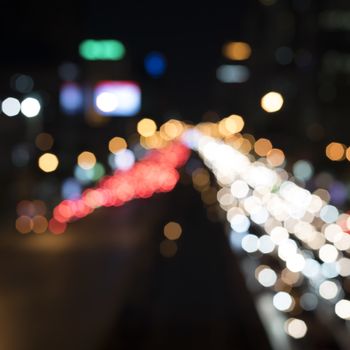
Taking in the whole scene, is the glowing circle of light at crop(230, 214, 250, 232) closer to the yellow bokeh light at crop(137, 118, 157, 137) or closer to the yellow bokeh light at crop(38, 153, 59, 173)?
the yellow bokeh light at crop(137, 118, 157, 137)

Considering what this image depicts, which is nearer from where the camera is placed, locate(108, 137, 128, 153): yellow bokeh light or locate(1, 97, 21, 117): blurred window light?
locate(1, 97, 21, 117): blurred window light

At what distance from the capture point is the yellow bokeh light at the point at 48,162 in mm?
23500

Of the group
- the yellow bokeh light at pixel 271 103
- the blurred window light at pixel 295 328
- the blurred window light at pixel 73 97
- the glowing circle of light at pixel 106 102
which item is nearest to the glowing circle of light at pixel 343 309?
the blurred window light at pixel 295 328

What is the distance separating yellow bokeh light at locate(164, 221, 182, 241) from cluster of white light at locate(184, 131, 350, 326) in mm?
1660

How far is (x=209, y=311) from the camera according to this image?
12352 millimetres

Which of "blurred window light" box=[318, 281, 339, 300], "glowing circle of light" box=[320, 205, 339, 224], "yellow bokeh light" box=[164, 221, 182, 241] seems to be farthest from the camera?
"yellow bokeh light" box=[164, 221, 182, 241]

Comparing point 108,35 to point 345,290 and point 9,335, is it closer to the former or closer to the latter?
point 9,335

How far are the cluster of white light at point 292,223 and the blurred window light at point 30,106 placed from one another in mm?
4781

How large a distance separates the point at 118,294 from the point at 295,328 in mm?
2319

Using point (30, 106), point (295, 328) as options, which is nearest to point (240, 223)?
point (30, 106)

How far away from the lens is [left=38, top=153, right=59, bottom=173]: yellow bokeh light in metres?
23.5

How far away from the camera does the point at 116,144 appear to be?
24438mm

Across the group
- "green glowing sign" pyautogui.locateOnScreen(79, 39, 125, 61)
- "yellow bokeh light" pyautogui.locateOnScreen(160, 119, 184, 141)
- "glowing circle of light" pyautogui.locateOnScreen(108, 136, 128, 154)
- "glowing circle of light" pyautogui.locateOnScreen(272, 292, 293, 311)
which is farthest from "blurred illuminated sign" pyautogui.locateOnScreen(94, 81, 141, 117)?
"yellow bokeh light" pyautogui.locateOnScreen(160, 119, 184, 141)

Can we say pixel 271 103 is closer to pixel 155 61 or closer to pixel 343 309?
pixel 155 61
